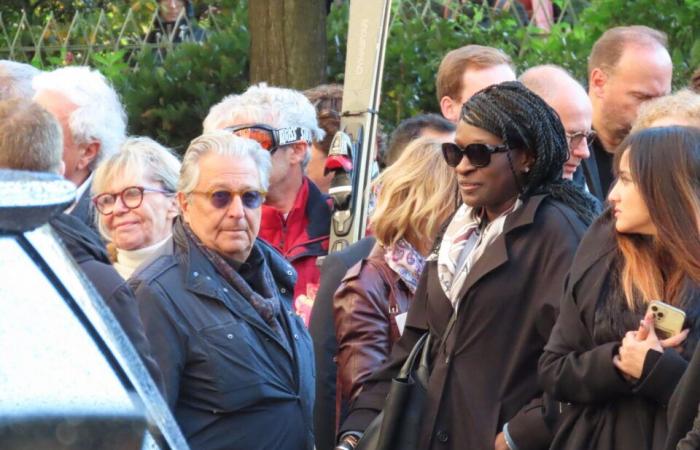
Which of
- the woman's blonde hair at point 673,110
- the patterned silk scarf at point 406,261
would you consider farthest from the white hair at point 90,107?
the woman's blonde hair at point 673,110

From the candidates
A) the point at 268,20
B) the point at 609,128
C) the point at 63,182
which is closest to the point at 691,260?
the point at 63,182

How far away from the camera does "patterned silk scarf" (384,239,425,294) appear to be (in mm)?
5449

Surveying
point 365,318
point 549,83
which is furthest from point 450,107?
point 365,318

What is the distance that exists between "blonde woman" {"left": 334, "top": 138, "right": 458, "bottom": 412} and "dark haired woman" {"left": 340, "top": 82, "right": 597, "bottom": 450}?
1.62 ft

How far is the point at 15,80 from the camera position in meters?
6.82

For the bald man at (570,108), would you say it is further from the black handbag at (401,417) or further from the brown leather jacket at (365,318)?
the black handbag at (401,417)

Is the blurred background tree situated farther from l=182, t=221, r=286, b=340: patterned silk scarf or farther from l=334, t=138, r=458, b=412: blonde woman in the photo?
l=182, t=221, r=286, b=340: patterned silk scarf

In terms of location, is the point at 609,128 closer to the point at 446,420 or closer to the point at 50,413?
the point at 446,420

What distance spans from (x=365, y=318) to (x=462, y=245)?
612 millimetres

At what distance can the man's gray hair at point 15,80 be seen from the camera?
6.71 meters

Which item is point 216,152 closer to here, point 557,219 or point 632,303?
point 557,219

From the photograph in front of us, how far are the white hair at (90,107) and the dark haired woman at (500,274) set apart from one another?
5.85 feet

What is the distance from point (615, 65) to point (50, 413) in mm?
4536

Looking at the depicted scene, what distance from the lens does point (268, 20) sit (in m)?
10.6
